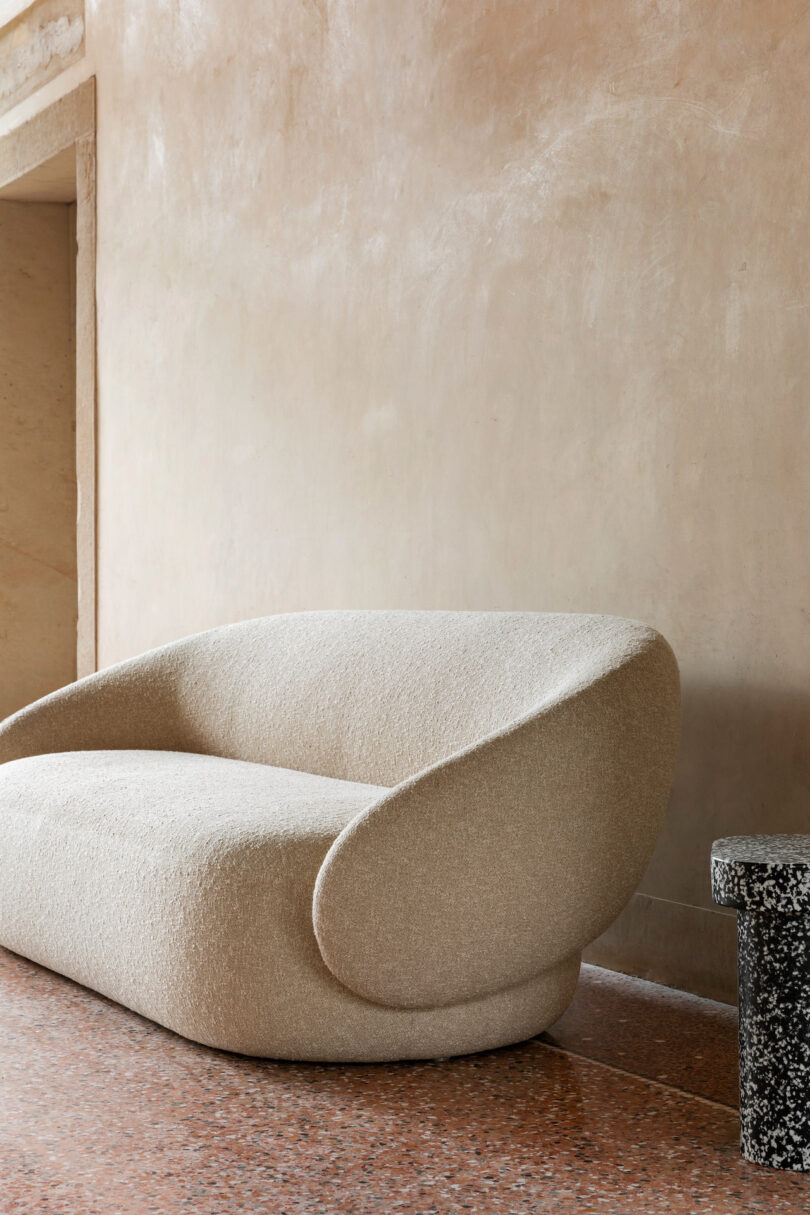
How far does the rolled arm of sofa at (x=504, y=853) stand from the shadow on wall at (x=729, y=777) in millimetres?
334

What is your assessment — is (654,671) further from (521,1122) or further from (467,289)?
(467,289)

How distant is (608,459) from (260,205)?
188cm

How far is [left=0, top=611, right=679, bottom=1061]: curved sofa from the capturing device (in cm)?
236

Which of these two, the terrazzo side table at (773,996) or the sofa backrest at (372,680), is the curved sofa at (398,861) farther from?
the terrazzo side table at (773,996)

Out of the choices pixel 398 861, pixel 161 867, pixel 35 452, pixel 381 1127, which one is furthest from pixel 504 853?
pixel 35 452

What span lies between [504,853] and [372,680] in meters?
0.93

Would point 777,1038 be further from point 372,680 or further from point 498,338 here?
point 498,338

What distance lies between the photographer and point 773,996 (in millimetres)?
2000

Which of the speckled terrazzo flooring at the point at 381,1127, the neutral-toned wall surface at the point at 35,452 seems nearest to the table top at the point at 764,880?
the speckled terrazzo flooring at the point at 381,1127

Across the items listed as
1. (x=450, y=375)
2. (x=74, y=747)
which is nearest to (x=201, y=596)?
(x=74, y=747)

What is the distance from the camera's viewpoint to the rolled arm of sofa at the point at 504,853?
233 cm

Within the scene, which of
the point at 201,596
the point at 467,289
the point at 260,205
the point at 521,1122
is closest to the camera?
the point at 521,1122

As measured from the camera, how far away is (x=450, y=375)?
12.2ft

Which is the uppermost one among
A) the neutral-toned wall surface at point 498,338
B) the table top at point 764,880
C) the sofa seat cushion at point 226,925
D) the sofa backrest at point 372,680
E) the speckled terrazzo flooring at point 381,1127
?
the neutral-toned wall surface at point 498,338
